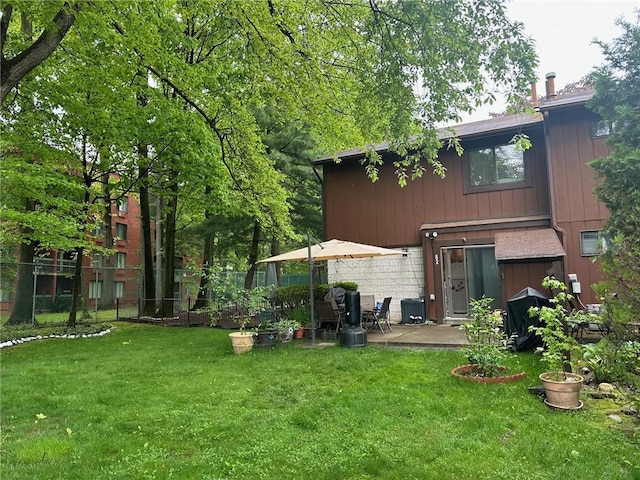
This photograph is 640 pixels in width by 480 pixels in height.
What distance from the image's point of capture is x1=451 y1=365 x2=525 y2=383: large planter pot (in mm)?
5145

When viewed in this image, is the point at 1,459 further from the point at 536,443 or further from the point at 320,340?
the point at 320,340

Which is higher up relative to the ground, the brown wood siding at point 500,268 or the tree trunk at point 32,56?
the tree trunk at point 32,56

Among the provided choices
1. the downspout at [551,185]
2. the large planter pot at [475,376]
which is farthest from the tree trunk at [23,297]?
the downspout at [551,185]

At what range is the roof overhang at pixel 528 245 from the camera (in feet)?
28.3

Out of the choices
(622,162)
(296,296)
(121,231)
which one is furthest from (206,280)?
(121,231)

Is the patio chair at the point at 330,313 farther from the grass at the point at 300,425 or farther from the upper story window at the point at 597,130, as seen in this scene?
the upper story window at the point at 597,130

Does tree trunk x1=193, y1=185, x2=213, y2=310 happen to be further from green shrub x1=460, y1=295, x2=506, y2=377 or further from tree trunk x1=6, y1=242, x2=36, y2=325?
green shrub x1=460, y1=295, x2=506, y2=377

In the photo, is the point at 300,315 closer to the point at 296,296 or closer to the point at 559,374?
the point at 296,296

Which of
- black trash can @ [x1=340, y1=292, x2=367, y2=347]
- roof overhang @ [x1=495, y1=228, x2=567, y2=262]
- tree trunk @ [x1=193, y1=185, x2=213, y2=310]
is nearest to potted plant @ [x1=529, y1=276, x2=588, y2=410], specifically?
black trash can @ [x1=340, y1=292, x2=367, y2=347]

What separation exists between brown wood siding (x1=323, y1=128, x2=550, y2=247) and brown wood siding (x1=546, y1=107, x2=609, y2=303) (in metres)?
0.50

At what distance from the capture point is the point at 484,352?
5.39 meters

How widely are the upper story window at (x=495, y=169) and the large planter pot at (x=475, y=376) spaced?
6.57m

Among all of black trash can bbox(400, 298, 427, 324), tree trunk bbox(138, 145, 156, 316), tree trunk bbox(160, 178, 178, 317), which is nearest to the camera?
black trash can bbox(400, 298, 427, 324)

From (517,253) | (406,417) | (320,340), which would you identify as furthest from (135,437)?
(517,253)
